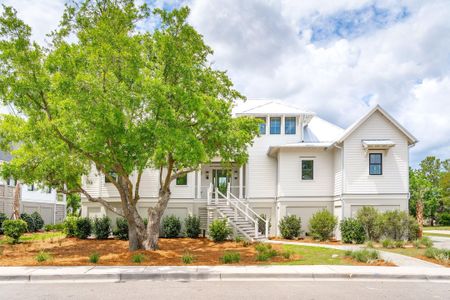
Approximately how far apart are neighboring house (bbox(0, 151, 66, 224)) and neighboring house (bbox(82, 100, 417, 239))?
1072cm

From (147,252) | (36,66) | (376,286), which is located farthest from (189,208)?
(376,286)

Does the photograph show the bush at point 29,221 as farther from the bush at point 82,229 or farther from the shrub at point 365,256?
the shrub at point 365,256

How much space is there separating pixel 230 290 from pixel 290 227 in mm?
14085

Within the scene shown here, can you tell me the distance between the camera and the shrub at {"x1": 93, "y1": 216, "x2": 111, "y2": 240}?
77.3 feet

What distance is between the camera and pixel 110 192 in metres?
25.2

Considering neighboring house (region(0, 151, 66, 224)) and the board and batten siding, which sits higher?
the board and batten siding

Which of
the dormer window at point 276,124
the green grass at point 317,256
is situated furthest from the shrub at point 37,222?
the green grass at point 317,256

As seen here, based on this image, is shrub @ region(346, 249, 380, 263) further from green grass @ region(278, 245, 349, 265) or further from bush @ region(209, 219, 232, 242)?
bush @ region(209, 219, 232, 242)

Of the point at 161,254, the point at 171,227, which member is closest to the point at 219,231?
the point at 171,227

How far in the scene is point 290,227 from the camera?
76.7 feet

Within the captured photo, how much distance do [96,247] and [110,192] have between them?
256 inches

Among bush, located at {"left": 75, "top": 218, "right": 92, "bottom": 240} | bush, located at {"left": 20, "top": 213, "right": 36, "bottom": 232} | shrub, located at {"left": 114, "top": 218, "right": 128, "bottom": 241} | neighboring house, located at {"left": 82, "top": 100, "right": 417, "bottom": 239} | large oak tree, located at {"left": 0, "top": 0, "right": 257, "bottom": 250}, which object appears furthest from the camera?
bush, located at {"left": 20, "top": 213, "right": 36, "bottom": 232}

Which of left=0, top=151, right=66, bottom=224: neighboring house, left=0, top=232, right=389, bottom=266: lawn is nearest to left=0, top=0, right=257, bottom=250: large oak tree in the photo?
left=0, top=232, right=389, bottom=266: lawn

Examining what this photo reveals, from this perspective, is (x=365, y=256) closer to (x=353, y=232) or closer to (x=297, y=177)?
(x=353, y=232)
